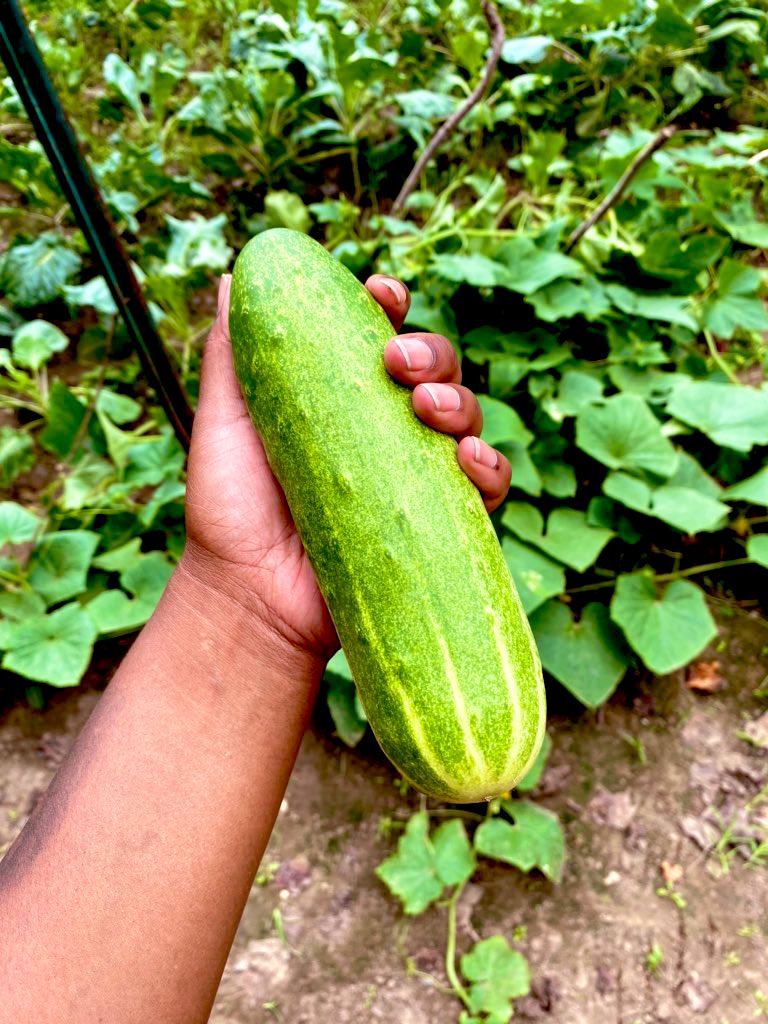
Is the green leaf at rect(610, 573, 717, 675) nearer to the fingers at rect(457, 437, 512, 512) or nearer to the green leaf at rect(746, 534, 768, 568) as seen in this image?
the green leaf at rect(746, 534, 768, 568)

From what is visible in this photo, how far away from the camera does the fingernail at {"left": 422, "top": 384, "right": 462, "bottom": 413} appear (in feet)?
4.84

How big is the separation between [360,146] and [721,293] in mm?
2206

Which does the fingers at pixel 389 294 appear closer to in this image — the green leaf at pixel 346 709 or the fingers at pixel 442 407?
the fingers at pixel 442 407

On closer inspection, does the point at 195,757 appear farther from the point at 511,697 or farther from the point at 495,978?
the point at 495,978

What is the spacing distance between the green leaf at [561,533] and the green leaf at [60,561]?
5.08 ft

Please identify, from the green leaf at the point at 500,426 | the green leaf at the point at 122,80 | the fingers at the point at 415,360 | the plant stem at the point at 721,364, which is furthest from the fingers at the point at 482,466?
the green leaf at the point at 122,80

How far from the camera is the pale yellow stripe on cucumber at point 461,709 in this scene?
1.31m

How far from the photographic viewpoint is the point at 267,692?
156 centimetres

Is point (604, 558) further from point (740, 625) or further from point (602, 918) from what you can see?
point (602, 918)

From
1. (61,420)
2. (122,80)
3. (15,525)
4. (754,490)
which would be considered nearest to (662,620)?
(754,490)

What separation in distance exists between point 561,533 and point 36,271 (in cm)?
276

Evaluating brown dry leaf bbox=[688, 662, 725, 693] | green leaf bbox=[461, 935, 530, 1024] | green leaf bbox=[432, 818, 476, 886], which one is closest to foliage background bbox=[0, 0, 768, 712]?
brown dry leaf bbox=[688, 662, 725, 693]

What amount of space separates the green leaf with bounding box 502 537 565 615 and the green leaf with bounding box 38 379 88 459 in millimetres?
1814

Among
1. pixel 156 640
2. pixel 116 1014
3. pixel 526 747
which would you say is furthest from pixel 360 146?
pixel 116 1014
